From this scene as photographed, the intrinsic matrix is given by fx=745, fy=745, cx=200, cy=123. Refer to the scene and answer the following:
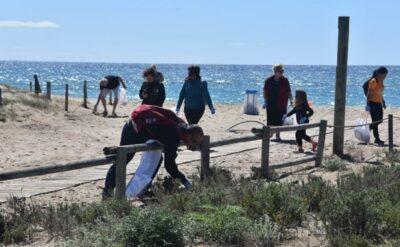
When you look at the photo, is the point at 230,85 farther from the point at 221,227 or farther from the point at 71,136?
the point at 221,227

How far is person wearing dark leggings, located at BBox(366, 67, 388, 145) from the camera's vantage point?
1488 cm

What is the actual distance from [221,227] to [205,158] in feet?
11.0

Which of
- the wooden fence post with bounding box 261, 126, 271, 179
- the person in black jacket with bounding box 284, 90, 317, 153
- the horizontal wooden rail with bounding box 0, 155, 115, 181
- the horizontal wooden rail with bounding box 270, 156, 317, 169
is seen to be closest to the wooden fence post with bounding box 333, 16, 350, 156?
the person in black jacket with bounding box 284, 90, 317, 153

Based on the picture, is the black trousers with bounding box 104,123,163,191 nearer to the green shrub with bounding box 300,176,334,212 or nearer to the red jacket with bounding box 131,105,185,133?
the red jacket with bounding box 131,105,185,133

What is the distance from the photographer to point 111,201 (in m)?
7.29

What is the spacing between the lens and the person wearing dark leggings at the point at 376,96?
586 inches

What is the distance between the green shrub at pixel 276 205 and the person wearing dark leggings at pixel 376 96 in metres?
8.03

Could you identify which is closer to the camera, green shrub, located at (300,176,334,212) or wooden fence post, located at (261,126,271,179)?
green shrub, located at (300,176,334,212)

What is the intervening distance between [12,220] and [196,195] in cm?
186

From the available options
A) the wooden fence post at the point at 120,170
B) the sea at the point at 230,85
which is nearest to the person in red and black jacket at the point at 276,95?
the wooden fence post at the point at 120,170

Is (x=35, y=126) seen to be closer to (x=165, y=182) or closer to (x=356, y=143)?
(x=356, y=143)

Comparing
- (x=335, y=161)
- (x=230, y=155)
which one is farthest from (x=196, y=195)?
(x=230, y=155)

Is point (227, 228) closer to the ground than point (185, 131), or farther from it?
closer to the ground

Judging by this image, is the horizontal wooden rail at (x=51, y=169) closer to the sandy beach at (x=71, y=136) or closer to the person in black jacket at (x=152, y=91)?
the sandy beach at (x=71, y=136)
